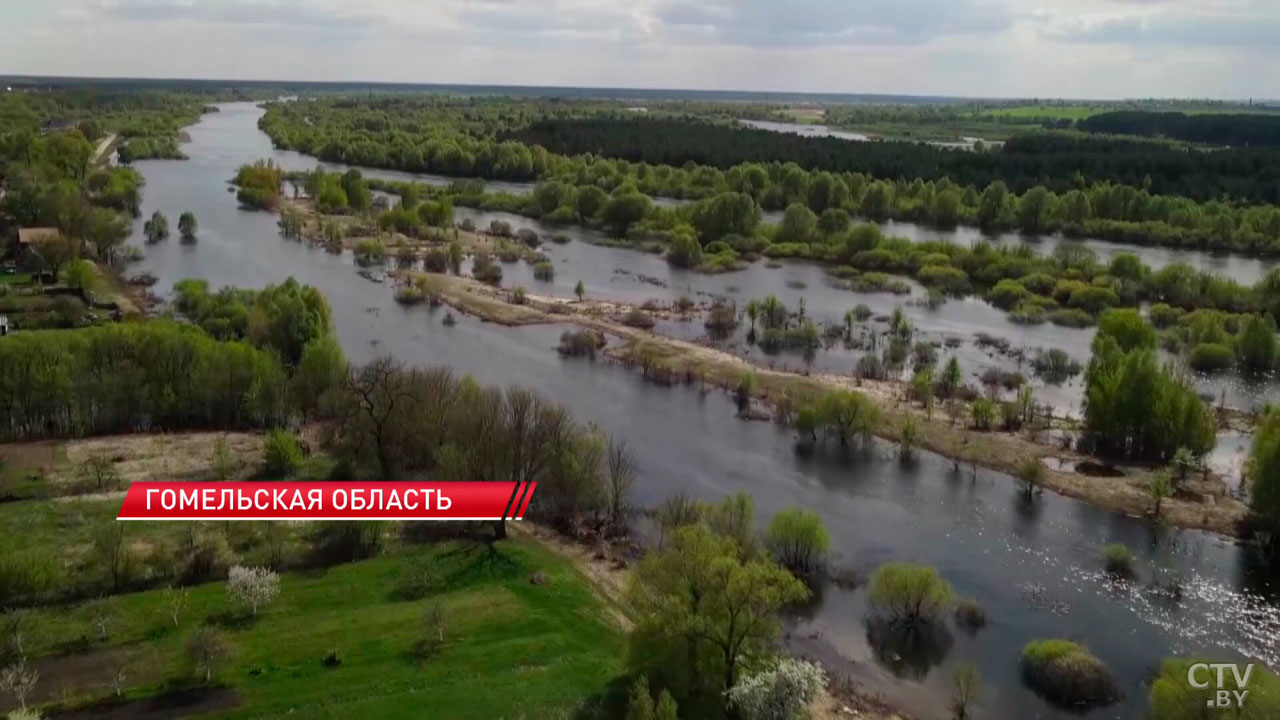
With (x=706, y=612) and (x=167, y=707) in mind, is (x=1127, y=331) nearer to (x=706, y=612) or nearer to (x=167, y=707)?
(x=706, y=612)

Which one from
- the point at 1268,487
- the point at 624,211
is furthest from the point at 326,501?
the point at 624,211

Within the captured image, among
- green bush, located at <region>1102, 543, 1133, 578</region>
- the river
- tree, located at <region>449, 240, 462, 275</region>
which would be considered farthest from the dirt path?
green bush, located at <region>1102, 543, 1133, 578</region>

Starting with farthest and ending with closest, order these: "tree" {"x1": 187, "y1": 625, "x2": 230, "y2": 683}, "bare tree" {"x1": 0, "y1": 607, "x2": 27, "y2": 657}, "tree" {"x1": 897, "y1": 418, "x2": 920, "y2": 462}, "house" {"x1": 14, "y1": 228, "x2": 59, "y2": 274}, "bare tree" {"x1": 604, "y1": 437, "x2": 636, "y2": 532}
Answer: "house" {"x1": 14, "y1": 228, "x2": 59, "y2": 274} → "tree" {"x1": 897, "y1": 418, "x2": 920, "y2": 462} → "bare tree" {"x1": 604, "y1": 437, "x2": 636, "y2": 532} → "bare tree" {"x1": 0, "y1": 607, "x2": 27, "y2": 657} → "tree" {"x1": 187, "y1": 625, "x2": 230, "y2": 683}

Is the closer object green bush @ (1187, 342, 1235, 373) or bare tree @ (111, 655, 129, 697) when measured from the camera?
bare tree @ (111, 655, 129, 697)

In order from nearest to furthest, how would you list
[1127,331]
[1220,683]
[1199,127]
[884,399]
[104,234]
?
1. [1220,683]
2. [884,399]
3. [1127,331]
4. [104,234]
5. [1199,127]

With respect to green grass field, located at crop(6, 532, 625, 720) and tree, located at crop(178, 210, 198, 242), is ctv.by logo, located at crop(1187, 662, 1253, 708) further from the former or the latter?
tree, located at crop(178, 210, 198, 242)

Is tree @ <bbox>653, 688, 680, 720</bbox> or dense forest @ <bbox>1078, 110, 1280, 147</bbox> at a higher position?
dense forest @ <bbox>1078, 110, 1280, 147</bbox>

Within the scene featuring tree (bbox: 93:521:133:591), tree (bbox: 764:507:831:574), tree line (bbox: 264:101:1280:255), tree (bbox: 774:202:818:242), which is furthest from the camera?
tree line (bbox: 264:101:1280:255)
